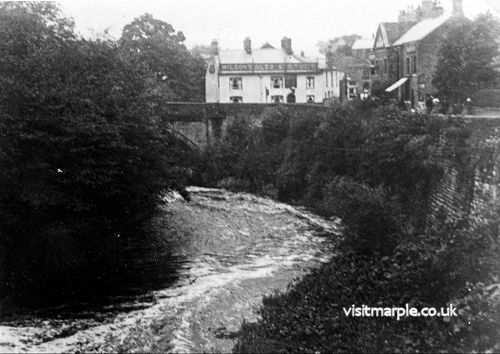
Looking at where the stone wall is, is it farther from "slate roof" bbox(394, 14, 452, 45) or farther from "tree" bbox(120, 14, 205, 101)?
"tree" bbox(120, 14, 205, 101)

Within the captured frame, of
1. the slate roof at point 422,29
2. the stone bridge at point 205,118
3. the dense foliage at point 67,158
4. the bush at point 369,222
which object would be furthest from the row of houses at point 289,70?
the bush at point 369,222

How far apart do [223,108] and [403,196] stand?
23768 mm

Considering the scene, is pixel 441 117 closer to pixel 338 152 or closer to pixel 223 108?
pixel 338 152

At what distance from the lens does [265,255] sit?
22516 millimetres

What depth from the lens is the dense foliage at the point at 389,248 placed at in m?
12.8

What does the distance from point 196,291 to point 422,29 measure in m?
40.7

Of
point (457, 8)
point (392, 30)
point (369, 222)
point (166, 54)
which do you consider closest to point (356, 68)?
point (392, 30)

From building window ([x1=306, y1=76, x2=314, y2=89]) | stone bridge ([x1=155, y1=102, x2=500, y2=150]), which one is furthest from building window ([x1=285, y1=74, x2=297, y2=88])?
stone bridge ([x1=155, y1=102, x2=500, y2=150])

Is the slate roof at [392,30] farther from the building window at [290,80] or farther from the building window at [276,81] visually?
the building window at [276,81]

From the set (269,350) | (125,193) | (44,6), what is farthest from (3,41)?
(269,350)

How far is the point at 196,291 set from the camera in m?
18.1

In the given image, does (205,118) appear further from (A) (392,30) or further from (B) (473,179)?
(B) (473,179)

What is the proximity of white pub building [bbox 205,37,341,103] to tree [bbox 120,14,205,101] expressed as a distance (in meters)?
2.62

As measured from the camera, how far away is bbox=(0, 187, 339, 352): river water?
14.3m
